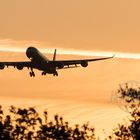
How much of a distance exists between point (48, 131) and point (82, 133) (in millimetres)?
5115

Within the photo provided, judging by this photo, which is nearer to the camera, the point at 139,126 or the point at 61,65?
the point at 139,126

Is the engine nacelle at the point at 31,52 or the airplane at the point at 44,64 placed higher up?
the engine nacelle at the point at 31,52

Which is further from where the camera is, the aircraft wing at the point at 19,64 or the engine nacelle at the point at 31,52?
the engine nacelle at the point at 31,52

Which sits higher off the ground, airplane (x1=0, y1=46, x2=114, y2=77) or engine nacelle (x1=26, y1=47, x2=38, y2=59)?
engine nacelle (x1=26, y1=47, x2=38, y2=59)

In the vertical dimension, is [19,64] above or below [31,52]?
below

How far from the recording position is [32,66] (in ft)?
593

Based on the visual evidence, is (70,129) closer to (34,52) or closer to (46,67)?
(46,67)

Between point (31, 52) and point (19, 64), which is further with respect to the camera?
point (31, 52)

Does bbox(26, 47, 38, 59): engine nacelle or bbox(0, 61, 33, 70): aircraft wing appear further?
bbox(26, 47, 38, 59): engine nacelle

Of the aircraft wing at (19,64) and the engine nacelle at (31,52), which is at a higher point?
the engine nacelle at (31,52)

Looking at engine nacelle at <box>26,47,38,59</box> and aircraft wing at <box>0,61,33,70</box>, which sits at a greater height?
engine nacelle at <box>26,47,38,59</box>

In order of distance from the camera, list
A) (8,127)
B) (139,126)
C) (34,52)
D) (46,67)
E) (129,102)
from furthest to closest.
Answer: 1. (34,52)
2. (46,67)
3. (129,102)
4. (139,126)
5. (8,127)

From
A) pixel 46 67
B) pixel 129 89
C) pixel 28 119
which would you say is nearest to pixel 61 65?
pixel 46 67

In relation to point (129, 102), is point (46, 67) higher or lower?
higher
